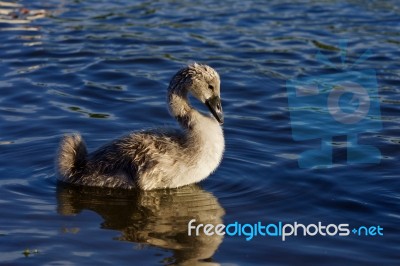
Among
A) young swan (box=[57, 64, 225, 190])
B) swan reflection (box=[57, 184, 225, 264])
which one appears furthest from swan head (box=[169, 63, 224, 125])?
swan reflection (box=[57, 184, 225, 264])

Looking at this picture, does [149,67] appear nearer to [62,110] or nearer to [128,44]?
[128,44]

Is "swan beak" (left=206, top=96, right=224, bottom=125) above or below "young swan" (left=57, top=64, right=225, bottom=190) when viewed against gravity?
above

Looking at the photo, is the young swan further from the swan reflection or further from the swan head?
the swan reflection

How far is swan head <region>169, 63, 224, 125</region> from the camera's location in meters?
9.41

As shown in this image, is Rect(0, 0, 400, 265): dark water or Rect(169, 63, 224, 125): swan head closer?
Rect(0, 0, 400, 265): dark water

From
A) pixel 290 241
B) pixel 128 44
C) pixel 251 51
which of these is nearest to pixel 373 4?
pixel 251 51

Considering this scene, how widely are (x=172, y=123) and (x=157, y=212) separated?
121 inches

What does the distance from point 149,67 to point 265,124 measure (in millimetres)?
3370

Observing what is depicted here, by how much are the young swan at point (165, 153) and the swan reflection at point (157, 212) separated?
0.13 meters

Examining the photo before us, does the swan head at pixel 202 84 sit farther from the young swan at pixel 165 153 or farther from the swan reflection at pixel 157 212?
the swan reflection at pixel 157 212

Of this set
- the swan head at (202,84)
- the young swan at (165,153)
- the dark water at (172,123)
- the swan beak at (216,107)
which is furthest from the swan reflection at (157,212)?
the swan head at (202,84)

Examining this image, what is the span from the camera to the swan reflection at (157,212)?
7727 mm

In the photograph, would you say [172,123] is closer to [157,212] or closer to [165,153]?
[165,153]

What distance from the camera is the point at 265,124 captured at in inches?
448
